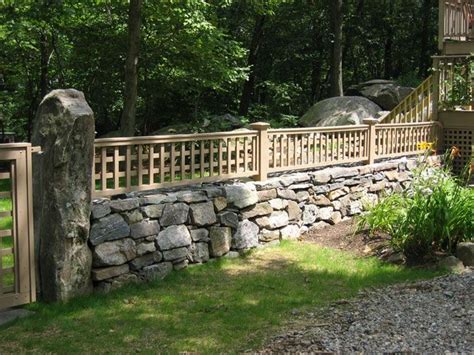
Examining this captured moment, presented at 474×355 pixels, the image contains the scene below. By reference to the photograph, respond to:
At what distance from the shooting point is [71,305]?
17.7ft

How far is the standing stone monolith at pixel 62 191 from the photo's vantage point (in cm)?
534

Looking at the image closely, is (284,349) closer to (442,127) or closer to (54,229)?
(54,229)

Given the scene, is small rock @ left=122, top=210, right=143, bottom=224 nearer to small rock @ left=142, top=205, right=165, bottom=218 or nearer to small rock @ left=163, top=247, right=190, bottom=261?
small rock @ left=142, top=205, right=165, bottom=218

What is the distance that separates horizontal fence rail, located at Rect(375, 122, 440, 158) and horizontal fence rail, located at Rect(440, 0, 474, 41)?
2513 millimetres

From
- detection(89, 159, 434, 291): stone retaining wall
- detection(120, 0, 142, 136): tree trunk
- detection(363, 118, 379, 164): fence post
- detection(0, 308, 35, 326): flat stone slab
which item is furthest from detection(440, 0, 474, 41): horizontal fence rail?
detection(0, 308, 35, 326): flat stone slab

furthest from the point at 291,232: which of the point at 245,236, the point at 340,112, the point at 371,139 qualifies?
the point at 340,112

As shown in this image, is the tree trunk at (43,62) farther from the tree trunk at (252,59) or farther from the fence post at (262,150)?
the fence post at (262,150)

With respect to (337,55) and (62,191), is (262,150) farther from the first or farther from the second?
(337,55)

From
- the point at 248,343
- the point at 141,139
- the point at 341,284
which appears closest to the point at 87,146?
the point at 141,139

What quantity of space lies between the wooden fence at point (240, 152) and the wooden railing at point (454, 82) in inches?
53.1

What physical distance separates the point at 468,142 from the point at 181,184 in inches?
279

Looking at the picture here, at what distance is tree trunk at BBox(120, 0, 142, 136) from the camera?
431 inches

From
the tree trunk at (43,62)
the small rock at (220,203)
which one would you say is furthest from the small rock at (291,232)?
the tree trunk at (43,62)

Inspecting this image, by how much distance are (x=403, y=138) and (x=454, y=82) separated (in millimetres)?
2201
